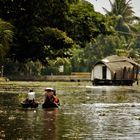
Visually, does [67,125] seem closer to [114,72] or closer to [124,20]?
[114,72]

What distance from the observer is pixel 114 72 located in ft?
240

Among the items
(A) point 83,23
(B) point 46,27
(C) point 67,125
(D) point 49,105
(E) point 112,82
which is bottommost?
(C) point 67,125

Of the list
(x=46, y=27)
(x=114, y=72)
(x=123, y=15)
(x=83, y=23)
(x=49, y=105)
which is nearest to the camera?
(x=49, y=105)

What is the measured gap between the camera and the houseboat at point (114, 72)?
73.4 meters

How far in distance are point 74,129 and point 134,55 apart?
7465 centimetres

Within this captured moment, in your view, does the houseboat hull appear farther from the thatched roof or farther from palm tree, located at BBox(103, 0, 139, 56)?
palm tree, located at BBox(103, 0, 139, 56)

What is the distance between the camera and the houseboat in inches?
2889

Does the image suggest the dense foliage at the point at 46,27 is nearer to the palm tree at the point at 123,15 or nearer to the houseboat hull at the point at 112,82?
the houseboat hull at the point at 112,82

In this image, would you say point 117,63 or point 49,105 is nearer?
point 49,105

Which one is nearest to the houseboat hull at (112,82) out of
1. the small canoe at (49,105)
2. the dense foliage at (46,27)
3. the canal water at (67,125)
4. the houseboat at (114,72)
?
the houseboat at (114,72)

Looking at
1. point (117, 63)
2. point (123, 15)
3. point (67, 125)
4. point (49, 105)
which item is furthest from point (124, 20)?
point (67, 125)

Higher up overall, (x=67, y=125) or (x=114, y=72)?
(x=114, y=72)

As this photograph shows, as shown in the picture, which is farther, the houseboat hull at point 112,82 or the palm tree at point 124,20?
the palm tree at point 124,20

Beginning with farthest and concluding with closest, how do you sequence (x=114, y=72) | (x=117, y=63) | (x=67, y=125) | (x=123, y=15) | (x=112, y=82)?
(x=123, y=15) → (x=117, y=63) → (x=112, y=82) → (x=114, y=72) → (x=67, y=125)
